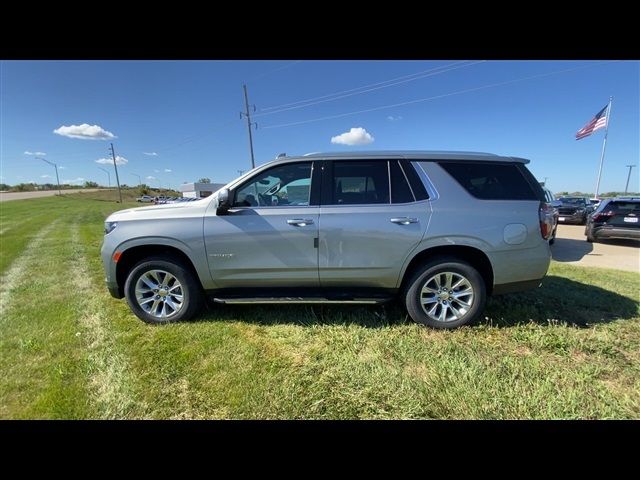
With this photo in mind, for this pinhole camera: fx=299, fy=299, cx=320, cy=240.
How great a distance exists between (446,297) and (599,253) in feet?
25.8

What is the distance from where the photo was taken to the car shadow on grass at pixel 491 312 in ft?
11.3

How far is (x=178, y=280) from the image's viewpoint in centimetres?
338

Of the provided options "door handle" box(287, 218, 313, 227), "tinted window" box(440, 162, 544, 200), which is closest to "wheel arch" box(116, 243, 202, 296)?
"door handle" box(287, 218, 313, 227)

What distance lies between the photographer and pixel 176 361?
270cm

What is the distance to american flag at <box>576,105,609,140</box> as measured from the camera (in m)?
17.2

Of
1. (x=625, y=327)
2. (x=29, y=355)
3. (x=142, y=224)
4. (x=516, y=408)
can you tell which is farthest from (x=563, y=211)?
(x=29, y=355)

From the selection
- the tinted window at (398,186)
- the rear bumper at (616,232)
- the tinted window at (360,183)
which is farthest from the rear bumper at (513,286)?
the rear bumper at (616,232)

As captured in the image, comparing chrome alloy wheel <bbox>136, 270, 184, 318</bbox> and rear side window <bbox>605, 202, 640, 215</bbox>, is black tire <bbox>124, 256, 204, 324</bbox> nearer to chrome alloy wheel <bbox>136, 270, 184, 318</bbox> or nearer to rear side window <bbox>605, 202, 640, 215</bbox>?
chrome alloy wheel <bbox>136, 270, 184, 318</bbox>

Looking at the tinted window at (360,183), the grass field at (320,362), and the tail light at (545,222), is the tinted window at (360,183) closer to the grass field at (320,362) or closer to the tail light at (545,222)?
the grass field at (320,362)

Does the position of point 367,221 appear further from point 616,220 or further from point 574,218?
point 574,218

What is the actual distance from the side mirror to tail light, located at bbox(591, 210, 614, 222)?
11.3 meters

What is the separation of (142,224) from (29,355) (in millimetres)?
1575

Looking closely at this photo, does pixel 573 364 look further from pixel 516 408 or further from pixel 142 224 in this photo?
pixel 142 224

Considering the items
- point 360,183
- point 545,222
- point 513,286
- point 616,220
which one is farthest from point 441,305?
point 616,220
